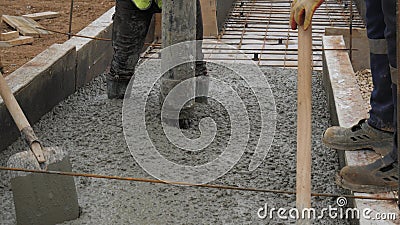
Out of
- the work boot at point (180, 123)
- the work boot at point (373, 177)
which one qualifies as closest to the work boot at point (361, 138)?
the work boot at point (373, 177)

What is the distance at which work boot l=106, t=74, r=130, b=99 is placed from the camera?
17.3ft

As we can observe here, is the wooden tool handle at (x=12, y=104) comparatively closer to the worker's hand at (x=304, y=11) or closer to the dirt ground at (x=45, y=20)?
the worker's hand at (x=304, y=11)

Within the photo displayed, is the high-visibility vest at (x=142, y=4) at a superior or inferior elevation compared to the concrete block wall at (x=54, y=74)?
superior

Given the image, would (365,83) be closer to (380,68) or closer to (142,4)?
(142,4)

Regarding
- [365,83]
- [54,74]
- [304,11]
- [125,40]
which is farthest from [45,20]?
[304,11]

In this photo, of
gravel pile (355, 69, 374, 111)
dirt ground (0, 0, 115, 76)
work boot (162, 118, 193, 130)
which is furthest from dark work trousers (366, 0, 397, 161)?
dirt ground (0, 0, 115, 76)

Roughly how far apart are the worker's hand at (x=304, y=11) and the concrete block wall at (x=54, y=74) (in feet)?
7.39

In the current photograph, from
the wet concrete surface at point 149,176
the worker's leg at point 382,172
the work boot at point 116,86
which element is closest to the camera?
the worker's leg at point 382,172

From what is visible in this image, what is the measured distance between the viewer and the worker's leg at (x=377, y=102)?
3.45 metres

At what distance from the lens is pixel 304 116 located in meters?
2.57

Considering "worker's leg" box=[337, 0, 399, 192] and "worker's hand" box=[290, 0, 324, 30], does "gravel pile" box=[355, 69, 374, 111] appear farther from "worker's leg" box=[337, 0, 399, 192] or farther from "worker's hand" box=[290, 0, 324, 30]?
"worker's hand" box=[290, 0, 324, 30]

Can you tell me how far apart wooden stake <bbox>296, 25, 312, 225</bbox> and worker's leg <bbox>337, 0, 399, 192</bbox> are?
614 mm

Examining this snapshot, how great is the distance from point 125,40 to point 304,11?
271 centimetres

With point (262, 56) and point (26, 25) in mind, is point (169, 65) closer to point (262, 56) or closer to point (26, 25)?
point (262, 56)
